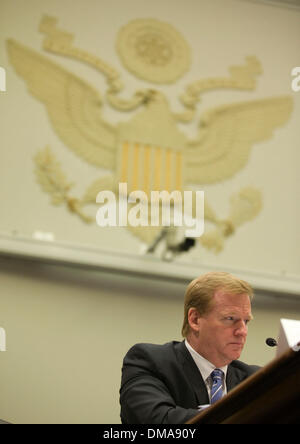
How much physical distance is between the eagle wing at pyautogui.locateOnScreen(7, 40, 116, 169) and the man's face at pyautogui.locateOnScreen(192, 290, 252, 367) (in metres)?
3.90

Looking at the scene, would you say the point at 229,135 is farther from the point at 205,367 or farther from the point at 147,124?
the point at 205,367

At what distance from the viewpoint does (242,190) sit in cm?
628

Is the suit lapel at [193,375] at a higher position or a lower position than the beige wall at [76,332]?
higher

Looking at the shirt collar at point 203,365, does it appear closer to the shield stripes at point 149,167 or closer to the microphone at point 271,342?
the microphone at point 271,342

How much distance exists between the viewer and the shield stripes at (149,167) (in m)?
6.12

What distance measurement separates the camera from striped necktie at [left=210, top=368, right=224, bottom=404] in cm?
225

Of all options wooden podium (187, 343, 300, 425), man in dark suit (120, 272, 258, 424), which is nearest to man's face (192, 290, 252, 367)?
man in dark suit (120, 272, 258, 424)

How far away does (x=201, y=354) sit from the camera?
92.7 inches

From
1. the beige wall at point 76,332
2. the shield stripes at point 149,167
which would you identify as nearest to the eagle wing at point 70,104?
the shield stripes at point 149,167

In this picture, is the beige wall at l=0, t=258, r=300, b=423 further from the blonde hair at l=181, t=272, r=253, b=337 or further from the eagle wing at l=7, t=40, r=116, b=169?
the blonde hair at l=181, t=272, r=253, b=337

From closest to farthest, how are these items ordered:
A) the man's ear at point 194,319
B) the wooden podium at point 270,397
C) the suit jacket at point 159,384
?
the wooden podium at point 270,397
the suit jacket at point 159,384
the man's ear at point 194,319

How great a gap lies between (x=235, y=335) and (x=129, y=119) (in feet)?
13.9

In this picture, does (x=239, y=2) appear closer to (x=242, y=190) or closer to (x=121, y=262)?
(x=242, y=190)
